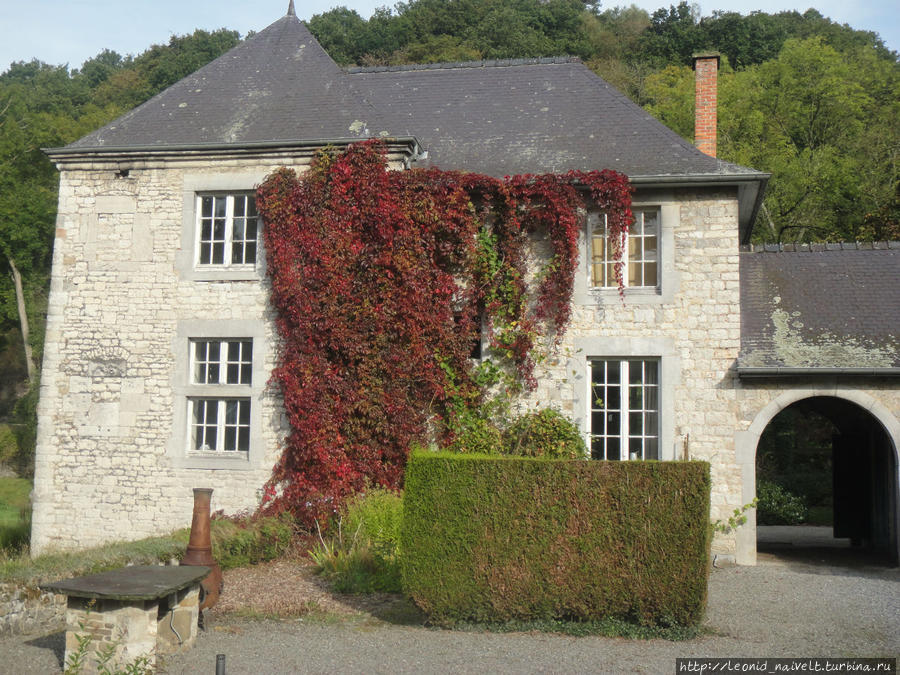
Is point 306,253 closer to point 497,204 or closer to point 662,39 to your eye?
point 497,204

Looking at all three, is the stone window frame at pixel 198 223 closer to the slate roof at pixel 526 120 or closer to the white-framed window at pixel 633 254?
the slate roof at pixel 526 120

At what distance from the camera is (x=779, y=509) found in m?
19.0

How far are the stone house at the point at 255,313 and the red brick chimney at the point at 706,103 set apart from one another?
0.06m

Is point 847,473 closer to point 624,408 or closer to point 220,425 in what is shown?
point 624,408

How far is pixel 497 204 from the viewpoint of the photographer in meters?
11.8

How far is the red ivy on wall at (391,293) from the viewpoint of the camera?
11.1 m

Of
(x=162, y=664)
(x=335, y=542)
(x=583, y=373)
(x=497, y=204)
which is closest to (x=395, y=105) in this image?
(x=497, y=204)

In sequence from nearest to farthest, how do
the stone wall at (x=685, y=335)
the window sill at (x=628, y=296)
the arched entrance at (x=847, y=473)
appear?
the arched entrance at (x=847, y=473)
the stone wall at (x=685, y=335)
the window sill at (x=628, y=296)

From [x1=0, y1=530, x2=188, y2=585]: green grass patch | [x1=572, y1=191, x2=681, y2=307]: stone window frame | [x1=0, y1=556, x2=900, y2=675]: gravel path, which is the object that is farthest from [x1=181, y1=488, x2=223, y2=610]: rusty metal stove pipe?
[x1=572, y1=191, x2=681, y2=307]: stone window frame

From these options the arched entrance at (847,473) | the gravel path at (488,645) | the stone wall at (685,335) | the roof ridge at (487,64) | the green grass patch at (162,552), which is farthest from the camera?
the roof ridge at (487,64)

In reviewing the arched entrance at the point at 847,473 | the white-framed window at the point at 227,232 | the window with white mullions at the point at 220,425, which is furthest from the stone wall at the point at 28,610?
the arched entrance at the point at 847,473

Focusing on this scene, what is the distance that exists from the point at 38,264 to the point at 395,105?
22633mm

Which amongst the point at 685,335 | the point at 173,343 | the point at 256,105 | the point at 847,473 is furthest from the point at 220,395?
the point at 847,473

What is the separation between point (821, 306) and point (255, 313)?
7.71 meters
